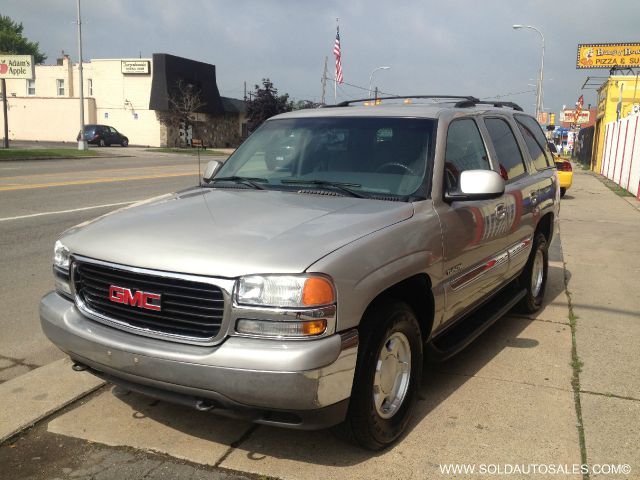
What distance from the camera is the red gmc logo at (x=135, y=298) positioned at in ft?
9.28

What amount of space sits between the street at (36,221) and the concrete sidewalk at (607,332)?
12.2 ft

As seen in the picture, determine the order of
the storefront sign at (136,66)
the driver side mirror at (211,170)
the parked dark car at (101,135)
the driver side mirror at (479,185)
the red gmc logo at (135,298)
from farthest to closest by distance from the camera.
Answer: the storefront sign at (136,66)
the parked dark car at (101,135)
the driver side mirror at (211,170)
the driver side mirror at (479,185)
the red gmc logo at (135,298)

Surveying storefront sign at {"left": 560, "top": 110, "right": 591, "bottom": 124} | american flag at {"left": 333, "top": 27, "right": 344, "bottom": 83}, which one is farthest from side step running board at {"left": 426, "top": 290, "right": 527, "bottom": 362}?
storefront sign at {"left": 560, "top": 110, "right": 591, "bottom": 124}

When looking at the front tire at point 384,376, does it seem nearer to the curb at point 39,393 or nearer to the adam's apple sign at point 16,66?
the curb at point 39,393

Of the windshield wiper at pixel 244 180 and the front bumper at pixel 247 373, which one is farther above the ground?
the windshield wiper at pixel 244 180

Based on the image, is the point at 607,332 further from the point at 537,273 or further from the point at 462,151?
the point at 462,151

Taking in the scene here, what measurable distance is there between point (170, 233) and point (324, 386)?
42.0 inches

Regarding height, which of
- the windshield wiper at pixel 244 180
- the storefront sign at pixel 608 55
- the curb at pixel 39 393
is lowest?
the curb at pixel 39 393

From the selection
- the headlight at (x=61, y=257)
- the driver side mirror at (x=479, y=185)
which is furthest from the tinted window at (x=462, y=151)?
the headlight at (x=61, y=257)

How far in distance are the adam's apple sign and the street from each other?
1938 cm

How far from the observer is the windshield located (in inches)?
150

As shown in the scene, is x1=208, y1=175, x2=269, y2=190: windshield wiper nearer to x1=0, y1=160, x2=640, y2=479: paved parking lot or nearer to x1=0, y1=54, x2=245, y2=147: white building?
x1=0, y1=160, x2=640, y2=479: paved parking lot

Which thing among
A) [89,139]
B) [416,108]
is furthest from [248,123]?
[416,108]
